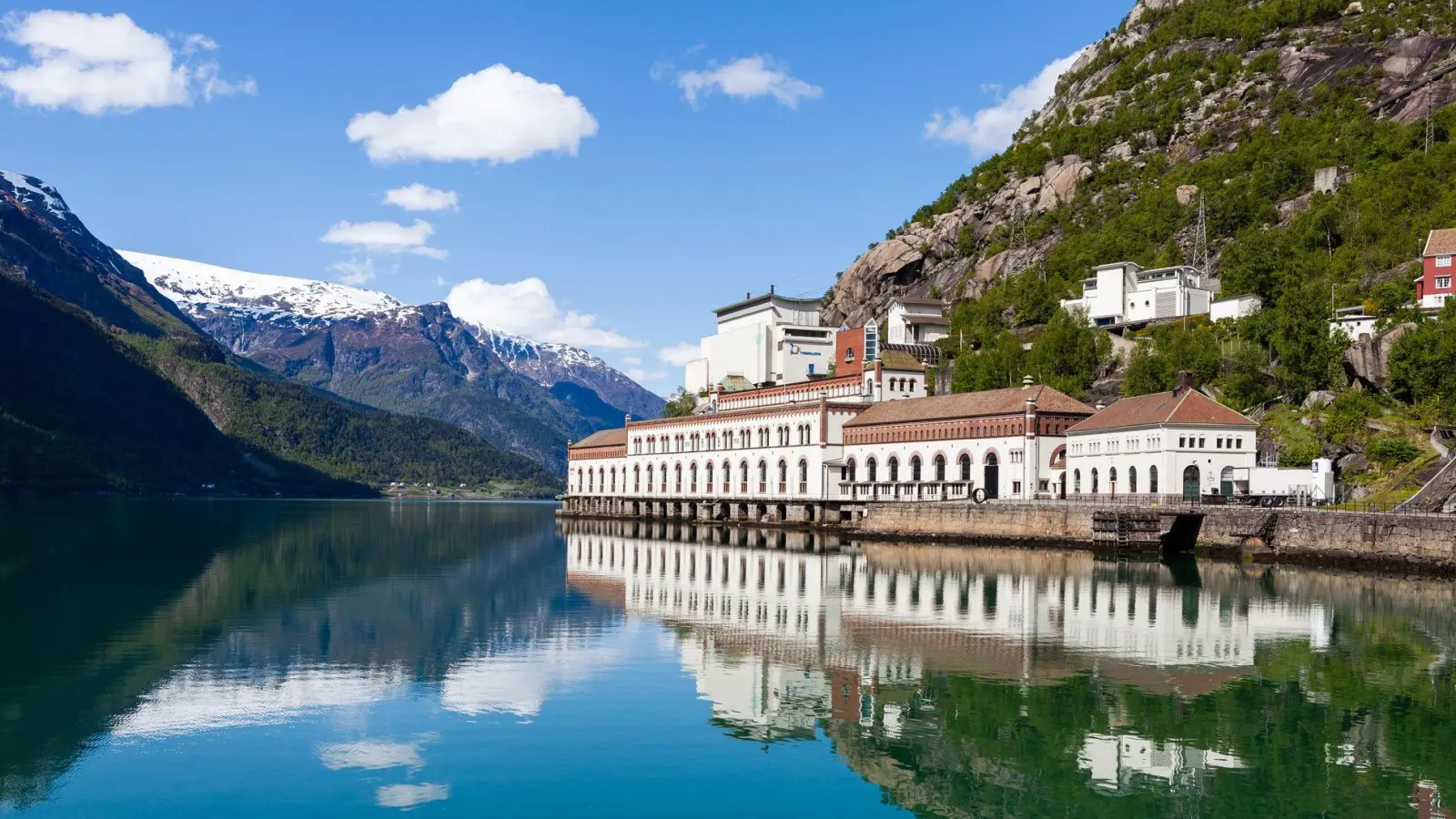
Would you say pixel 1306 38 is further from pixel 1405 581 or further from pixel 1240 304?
pixel 1405 581

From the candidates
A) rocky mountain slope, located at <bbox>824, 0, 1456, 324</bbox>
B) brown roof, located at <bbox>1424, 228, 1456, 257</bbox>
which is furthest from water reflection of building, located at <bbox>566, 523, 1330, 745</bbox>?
rocky mountain slope, located at <bbox>824, 0, 1456, 324</bbox>

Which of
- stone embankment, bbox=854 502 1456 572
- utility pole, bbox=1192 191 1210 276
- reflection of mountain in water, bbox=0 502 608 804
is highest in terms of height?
utility pole, bbox=1192 191 1210 276

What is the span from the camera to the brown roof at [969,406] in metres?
88.9

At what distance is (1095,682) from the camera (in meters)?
31.7

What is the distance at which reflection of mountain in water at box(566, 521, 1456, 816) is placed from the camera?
23.1 m

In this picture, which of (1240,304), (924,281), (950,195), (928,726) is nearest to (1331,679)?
(928,726)

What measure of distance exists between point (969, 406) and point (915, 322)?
132ft

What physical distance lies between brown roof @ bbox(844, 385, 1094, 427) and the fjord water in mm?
30548

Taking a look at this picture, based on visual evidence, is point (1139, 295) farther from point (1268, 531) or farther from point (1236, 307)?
point (1268, 531)

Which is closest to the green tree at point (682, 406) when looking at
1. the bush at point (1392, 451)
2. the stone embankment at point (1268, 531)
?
the stone embankment at point (1268, 531)

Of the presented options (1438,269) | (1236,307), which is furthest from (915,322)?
(1438,269)

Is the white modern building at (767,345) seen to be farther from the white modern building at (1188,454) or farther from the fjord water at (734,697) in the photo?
the fjord water at (734,697)

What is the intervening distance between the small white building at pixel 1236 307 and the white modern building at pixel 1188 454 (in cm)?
2668

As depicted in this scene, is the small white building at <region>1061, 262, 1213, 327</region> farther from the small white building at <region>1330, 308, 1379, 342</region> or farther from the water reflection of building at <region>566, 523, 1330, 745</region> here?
the water reflection of building at <region>566, 523, 1330, 745</region>
